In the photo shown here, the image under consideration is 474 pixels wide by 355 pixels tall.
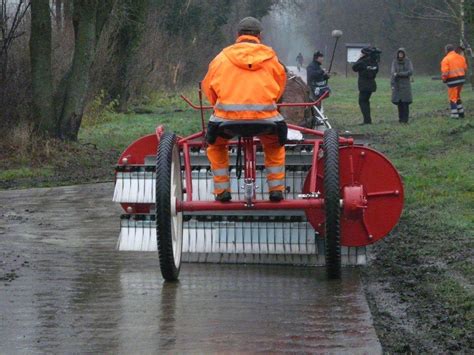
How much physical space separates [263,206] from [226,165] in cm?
43

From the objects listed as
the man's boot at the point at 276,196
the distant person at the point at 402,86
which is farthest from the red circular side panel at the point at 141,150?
the distant person at the point at 402,86

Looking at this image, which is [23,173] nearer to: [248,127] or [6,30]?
[6,30]

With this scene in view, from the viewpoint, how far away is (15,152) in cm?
1805

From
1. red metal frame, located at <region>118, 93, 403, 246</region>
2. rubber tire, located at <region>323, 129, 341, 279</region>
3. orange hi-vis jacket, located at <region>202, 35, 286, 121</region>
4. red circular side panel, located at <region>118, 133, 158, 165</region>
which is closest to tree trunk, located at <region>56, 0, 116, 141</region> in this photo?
red circular side panel, located at <region>118, 133, 158, 165</region>

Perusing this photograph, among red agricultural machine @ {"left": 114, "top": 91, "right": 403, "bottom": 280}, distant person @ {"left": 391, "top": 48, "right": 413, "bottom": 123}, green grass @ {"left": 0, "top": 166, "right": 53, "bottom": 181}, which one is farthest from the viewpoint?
distant person @ {"left": 391, "top": 48, "right": 413, "bottom": 123}

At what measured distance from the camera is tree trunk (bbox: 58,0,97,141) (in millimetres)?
19641

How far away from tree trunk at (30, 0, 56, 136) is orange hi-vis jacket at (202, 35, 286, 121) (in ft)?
37.5

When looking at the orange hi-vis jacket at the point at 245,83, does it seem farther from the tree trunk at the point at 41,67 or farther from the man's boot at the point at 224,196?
the tree trunk at the point at 41,67

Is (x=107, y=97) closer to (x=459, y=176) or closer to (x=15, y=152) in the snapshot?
(x=15, y=152)

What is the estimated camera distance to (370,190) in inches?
328

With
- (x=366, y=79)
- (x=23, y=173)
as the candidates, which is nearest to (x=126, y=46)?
(x=366, y=79)

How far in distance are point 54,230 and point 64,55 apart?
14793 millimetres

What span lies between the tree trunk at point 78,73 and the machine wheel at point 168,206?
1179cm

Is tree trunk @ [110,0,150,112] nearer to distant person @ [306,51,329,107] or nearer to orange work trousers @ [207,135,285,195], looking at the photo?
distant person @ [306,51,329,107]
